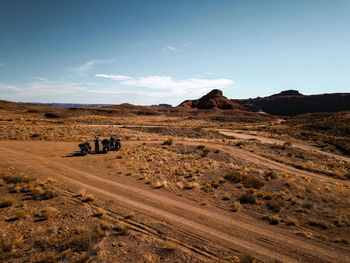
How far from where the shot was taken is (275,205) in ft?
38.3

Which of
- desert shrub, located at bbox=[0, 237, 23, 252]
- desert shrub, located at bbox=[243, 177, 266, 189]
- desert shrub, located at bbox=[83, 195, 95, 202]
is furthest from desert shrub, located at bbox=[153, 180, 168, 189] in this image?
desert shrub, located at bbox=[0, 237, 23, 252]

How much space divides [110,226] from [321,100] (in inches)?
7749

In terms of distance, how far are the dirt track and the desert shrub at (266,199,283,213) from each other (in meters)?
2.20

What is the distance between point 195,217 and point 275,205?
5911 millimetres

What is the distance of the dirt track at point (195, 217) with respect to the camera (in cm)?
777

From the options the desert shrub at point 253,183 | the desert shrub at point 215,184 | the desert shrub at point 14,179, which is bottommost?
the desert shrub at point 253,183

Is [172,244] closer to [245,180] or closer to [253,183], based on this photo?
[253,183]

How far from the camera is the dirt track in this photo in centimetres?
777

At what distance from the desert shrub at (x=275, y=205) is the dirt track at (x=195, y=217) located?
2.20 metres

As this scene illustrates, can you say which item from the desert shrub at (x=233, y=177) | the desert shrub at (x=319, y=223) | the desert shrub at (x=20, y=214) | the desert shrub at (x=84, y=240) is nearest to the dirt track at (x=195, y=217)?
the desert shrub at (x=319, y=223)

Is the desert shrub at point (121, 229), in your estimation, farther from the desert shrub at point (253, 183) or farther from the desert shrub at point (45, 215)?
the desert shrub at point (253, 183)

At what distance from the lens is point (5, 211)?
9273 millimetres

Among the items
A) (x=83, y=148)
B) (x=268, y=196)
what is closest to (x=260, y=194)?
(x=268, y=196)

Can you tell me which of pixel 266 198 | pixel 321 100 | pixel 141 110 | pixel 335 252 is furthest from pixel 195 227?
pixel 321 100
